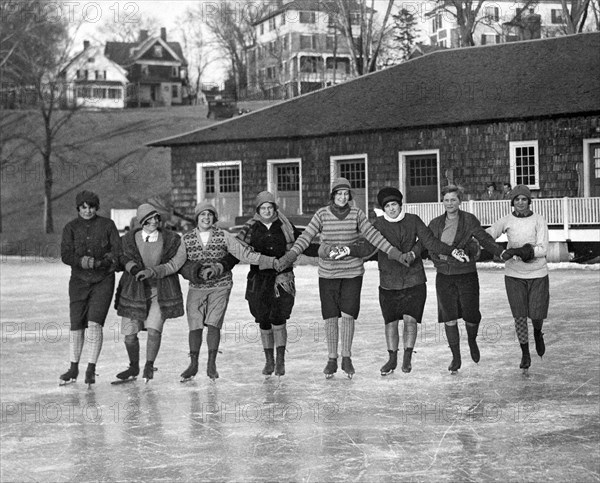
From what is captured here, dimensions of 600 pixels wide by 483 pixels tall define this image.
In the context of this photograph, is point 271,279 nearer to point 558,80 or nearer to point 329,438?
point 329,438

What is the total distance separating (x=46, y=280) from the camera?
24047 mm

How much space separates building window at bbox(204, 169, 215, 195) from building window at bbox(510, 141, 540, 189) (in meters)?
11.0

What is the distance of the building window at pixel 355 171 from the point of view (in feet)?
106

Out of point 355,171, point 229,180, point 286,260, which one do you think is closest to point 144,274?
point 286,260

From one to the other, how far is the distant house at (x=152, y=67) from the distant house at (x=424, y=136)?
183 feet

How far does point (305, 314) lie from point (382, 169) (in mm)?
15846

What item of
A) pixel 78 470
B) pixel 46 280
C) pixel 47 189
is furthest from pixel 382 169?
pixel 78 470

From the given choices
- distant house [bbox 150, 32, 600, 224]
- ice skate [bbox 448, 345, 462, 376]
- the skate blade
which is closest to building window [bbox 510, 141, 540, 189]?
distant house [bbox 150, 32, 600, 224]

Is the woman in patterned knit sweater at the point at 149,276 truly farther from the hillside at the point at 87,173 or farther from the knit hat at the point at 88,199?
the hillside at the point at 87,173

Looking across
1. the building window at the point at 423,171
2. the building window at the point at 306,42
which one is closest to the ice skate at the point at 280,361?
the building window at the point at 423,171

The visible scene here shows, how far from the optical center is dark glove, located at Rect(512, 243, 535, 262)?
892cm

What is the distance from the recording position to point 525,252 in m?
8.97

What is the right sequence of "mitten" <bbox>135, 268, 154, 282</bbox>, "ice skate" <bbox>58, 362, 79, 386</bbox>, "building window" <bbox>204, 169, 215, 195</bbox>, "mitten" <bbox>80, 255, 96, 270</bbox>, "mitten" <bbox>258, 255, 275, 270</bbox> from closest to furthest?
"mitten" <bbox>258, 255, 275, 270</bbox>, "mitten" <bbox>135, 268, 154, 282</bbox>, "mitten" <bbox>80, 255, 96, 270</bbox>, "ice skate" <bbox>58, 362, 79, 386</bbox>, "building window" <bbox>204, 169, 215, 195</bbox>

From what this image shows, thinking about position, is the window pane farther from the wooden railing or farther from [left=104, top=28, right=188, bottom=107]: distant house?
[left=104, top=28, right=188, bottom=107]: distant house
